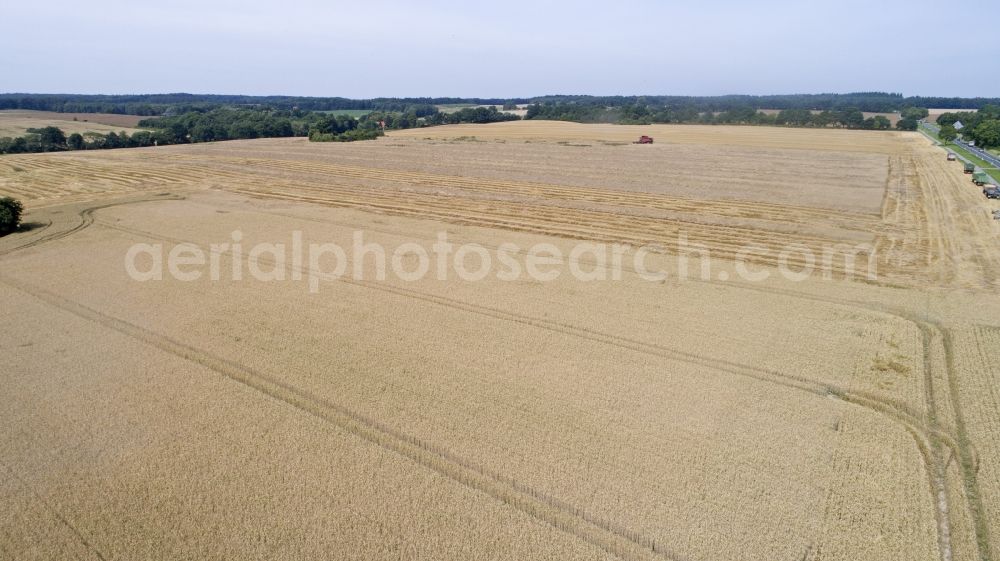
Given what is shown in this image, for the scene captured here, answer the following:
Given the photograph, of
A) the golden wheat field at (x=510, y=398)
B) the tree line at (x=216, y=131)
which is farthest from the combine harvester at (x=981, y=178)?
the tree line at (x=216, y=131)

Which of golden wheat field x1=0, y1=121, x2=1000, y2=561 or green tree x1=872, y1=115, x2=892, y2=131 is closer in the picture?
golden wheat field x1=0, y1=121, x2=1000, y2=561

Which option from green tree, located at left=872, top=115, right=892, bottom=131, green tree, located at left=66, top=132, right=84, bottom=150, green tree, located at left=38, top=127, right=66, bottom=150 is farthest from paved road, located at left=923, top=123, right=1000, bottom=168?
green tree, located at left=38, top=127, right=66, bottom=150

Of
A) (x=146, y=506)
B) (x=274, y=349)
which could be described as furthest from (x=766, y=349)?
(x=146, y=506)

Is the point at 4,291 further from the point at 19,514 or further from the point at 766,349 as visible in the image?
the point at 766,349

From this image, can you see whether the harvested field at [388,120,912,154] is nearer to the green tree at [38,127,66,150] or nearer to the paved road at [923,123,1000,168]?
the paved road at [923,123,1000,168]

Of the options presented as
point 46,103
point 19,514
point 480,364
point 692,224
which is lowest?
point 19,514

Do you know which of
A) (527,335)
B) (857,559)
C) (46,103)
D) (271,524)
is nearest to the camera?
(857,559)
